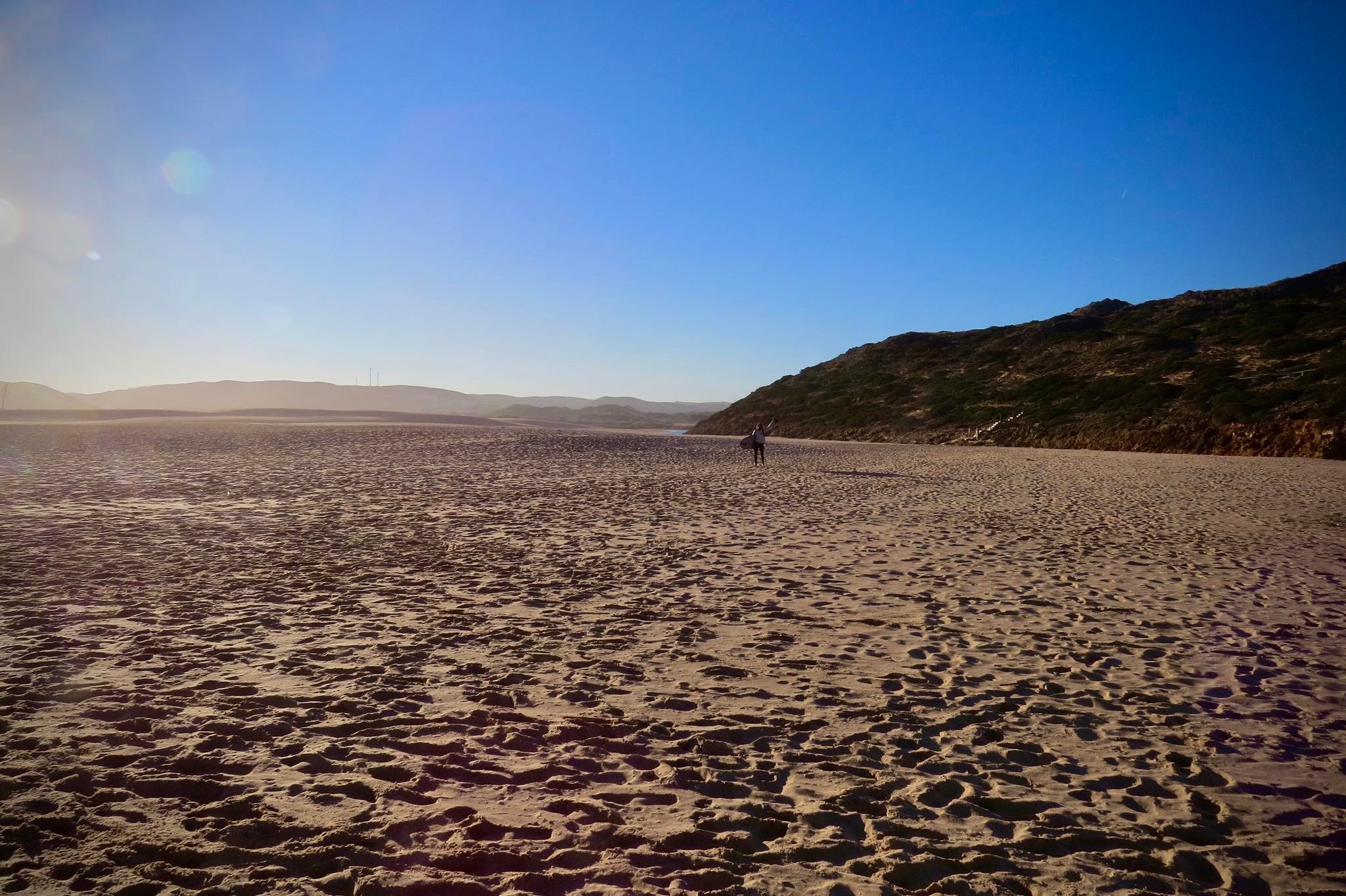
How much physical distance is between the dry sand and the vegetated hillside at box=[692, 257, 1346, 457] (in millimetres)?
29976

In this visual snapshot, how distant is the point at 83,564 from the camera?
32.2 feet

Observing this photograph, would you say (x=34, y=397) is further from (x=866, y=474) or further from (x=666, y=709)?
(x=666, y=709)

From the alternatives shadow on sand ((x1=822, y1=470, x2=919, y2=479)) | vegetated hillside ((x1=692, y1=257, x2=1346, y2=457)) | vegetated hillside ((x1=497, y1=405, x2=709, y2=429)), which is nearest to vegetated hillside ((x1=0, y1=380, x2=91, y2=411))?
vegetated hillside ((x1=497, y1=405, x2=709, y2=429))

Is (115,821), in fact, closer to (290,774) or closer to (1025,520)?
(290,774)

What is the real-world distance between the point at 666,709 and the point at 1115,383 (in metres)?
55.3

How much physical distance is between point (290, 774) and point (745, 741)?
289cm

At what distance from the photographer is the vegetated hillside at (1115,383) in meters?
38.5

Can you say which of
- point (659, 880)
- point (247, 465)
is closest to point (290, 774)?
point (659, 880)

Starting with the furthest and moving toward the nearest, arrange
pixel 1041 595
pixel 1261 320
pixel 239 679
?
pixel 1261 320, pixel 1041 595, pixel 239 679

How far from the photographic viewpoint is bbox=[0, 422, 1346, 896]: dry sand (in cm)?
373

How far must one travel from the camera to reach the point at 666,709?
18.6 feet

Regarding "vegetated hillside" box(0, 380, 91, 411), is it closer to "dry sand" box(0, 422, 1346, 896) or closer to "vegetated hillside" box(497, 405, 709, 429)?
"vegetated hillside" box(497, 405, 709, 429)

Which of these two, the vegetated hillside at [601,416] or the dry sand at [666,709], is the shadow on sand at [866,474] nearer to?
the dry sand at [666,709]

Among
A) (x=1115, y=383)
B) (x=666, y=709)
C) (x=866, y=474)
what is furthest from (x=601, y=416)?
(x=666, y=709)
